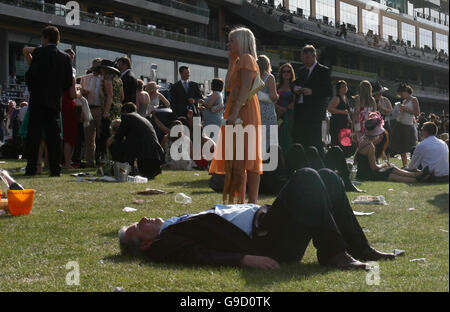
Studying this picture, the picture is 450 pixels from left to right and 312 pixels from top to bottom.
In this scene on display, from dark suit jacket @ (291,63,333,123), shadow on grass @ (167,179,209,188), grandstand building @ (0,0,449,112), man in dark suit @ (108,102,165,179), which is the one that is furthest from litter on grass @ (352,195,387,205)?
grandstand building @ (0,0,449,112)

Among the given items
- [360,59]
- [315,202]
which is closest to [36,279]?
[315,202]

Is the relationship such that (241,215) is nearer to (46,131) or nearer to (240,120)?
(240,120)

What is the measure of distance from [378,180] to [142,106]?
4.02 metres

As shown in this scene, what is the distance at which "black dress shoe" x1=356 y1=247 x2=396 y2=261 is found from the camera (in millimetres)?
2877

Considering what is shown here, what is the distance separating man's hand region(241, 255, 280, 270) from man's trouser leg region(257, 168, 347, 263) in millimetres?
67

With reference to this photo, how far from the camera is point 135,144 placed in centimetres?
815

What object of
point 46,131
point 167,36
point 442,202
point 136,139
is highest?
point 167,36

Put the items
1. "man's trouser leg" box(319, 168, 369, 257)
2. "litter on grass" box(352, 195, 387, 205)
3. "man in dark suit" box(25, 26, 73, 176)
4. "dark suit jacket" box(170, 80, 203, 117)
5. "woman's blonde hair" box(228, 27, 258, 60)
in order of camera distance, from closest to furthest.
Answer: "man's trouser leg" box(319, 168, 369, 257) < "woman's blonde hair" box(228, 27, 258, 60) < "litter on grass" box(352, 195, 387, 205) < "man in dark suit" box(25, 26, 73, 176) < "dark suit jacket" box(170, 80, 203, 117)

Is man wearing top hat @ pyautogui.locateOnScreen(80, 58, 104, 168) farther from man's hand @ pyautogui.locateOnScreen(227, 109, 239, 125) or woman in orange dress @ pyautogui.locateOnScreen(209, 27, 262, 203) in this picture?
man's hand @ pyautogui.locateOnScreen(227, 109, 239, 125)

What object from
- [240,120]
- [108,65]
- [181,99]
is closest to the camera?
[240,120]

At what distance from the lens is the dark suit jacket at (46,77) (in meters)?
7.58

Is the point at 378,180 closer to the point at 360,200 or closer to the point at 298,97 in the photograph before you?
the point at 298,97

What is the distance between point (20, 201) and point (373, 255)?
121 inches

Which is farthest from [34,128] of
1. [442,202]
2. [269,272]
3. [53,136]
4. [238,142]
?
[442,202]
